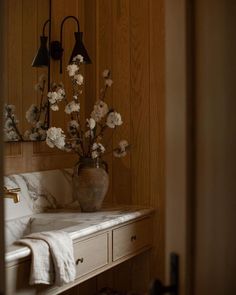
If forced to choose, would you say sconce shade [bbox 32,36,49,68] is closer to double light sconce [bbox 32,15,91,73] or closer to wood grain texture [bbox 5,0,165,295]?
double light sconce [bbox 32,15,91,73]

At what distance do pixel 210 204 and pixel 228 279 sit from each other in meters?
0.18

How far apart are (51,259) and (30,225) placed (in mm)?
609

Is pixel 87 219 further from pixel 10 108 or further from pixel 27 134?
pixel 10 108

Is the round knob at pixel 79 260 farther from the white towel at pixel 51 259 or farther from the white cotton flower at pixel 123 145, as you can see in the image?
the white cotton flower at pixel 123 145

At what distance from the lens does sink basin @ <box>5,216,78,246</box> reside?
2289mm

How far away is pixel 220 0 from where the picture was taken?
103 centimetres

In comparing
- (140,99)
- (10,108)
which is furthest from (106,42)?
(10,108)

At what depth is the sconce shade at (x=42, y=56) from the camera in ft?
8.28

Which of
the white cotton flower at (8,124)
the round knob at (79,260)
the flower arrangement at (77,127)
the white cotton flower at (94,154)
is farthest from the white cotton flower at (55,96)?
the round knob at (79,260)

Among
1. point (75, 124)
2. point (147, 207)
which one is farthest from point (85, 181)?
point (147, 207)

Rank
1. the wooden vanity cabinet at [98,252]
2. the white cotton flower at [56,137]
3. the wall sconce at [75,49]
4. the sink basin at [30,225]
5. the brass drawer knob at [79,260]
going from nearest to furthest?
the wooden vanity cabinet at [98,252], the brass drawer knob at [79,260], the sink basin at [30,225], the white cotton flower at [56,137], the wall sconce at [75,49]

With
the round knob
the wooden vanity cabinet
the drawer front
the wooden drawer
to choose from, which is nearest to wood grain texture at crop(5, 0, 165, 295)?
the wooden drawer

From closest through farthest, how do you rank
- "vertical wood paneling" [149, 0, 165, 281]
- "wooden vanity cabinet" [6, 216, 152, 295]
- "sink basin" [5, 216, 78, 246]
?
1. "wooden vanity cabinet" [6, 216, 152, 295]
2. "sink basin" [5, 216, 78, 246]
3. "vertical wood paneling" [149, 0, 165, 281]

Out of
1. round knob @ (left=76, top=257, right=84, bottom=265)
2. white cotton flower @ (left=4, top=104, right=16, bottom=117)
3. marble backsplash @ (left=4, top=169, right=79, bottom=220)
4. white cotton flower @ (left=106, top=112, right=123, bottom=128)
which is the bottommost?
round knob @ (left=76, top=257, right=84, bottom=265)
